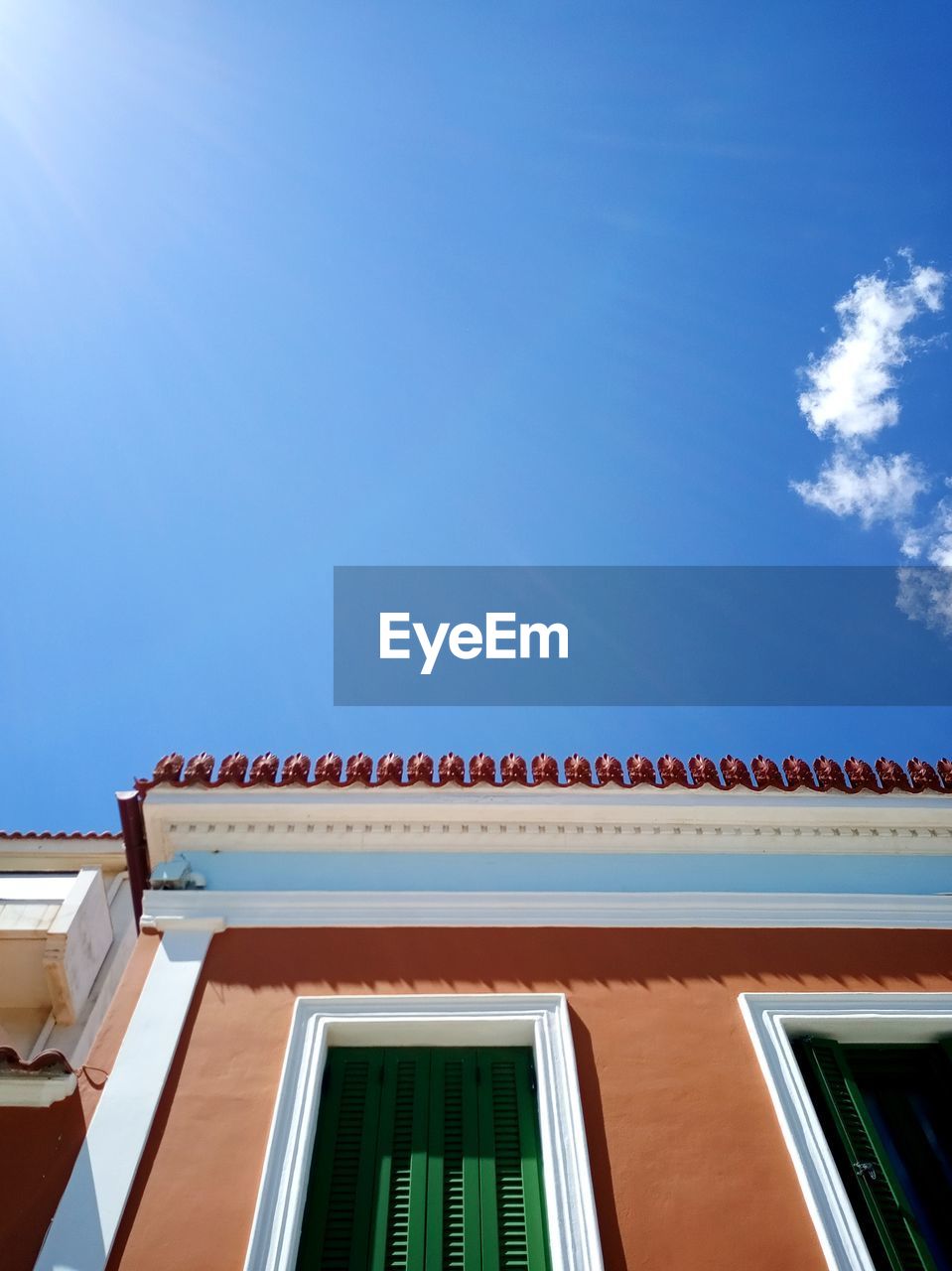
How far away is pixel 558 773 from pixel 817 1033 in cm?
261

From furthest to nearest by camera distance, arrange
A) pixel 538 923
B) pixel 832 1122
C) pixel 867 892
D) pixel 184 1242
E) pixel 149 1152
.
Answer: pixel 867 892, pixel 538 923, pixel 832 1122, pixel 149 1152, pixel 184 1242

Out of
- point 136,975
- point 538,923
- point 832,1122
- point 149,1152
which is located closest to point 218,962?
point 136,975

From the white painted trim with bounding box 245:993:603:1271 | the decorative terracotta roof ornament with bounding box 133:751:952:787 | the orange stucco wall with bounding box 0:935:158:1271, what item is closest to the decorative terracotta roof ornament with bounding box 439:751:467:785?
the decorative terracotta roof ornament with bounding box 133:751:952:787

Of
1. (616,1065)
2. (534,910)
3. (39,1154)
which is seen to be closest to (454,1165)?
(616,1065)

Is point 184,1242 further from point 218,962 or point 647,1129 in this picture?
point 647,1129

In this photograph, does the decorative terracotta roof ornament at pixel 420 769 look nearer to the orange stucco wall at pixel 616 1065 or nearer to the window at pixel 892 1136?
the orange stucco wall at pixel 616 1065

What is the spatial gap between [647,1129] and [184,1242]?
8.10 ft

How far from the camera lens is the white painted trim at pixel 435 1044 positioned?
435cm

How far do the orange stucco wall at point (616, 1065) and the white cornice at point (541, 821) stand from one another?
2.96 feet

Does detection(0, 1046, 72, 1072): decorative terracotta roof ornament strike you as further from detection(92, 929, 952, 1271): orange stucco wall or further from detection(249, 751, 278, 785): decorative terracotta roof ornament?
detection(249, 751, 278, 785): decorative terracotta roof ornament

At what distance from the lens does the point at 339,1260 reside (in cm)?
437

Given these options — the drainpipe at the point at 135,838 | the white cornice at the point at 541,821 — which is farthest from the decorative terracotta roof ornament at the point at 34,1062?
the white cornice at the point at 541,821

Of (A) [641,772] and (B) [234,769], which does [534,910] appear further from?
(B) [234,769]

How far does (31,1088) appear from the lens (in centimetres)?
486
